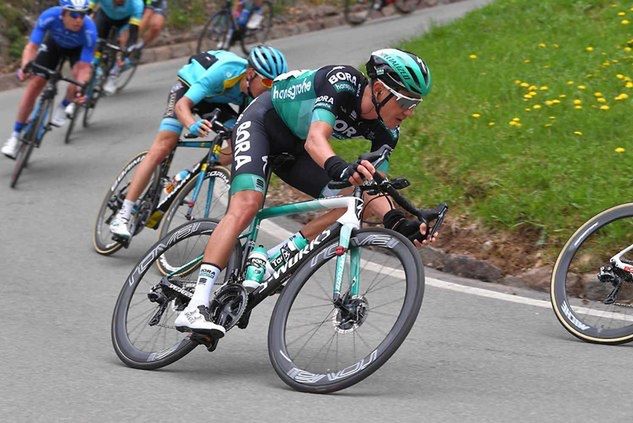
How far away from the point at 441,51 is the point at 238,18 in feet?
16.6

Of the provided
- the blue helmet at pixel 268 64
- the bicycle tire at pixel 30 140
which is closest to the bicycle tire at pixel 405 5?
the bicycle tire at pixel 30 140

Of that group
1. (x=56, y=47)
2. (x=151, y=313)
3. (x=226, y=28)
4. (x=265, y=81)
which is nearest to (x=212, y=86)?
(x=265, y=81)

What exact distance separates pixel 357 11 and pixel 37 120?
11747 millimetres

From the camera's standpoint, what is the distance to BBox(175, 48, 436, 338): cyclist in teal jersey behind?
5965 millimetres

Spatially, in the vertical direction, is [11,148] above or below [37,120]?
below

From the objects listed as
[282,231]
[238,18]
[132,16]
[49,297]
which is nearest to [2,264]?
[49,297]

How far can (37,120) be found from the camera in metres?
11.5

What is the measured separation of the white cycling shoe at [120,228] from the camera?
905cm

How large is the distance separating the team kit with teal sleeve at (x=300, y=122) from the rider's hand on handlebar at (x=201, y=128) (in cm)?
132

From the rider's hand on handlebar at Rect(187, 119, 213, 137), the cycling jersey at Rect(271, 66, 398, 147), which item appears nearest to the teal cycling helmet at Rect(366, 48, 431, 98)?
the cycling jersey at Rect(271, 66, 398, 147)

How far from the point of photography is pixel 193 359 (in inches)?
261

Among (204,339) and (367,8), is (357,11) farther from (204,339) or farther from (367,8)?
(204,339)

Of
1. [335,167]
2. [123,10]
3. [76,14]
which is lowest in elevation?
[123,10]

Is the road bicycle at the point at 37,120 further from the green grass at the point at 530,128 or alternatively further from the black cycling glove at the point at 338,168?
the black cycling glove at the point at 338,168
